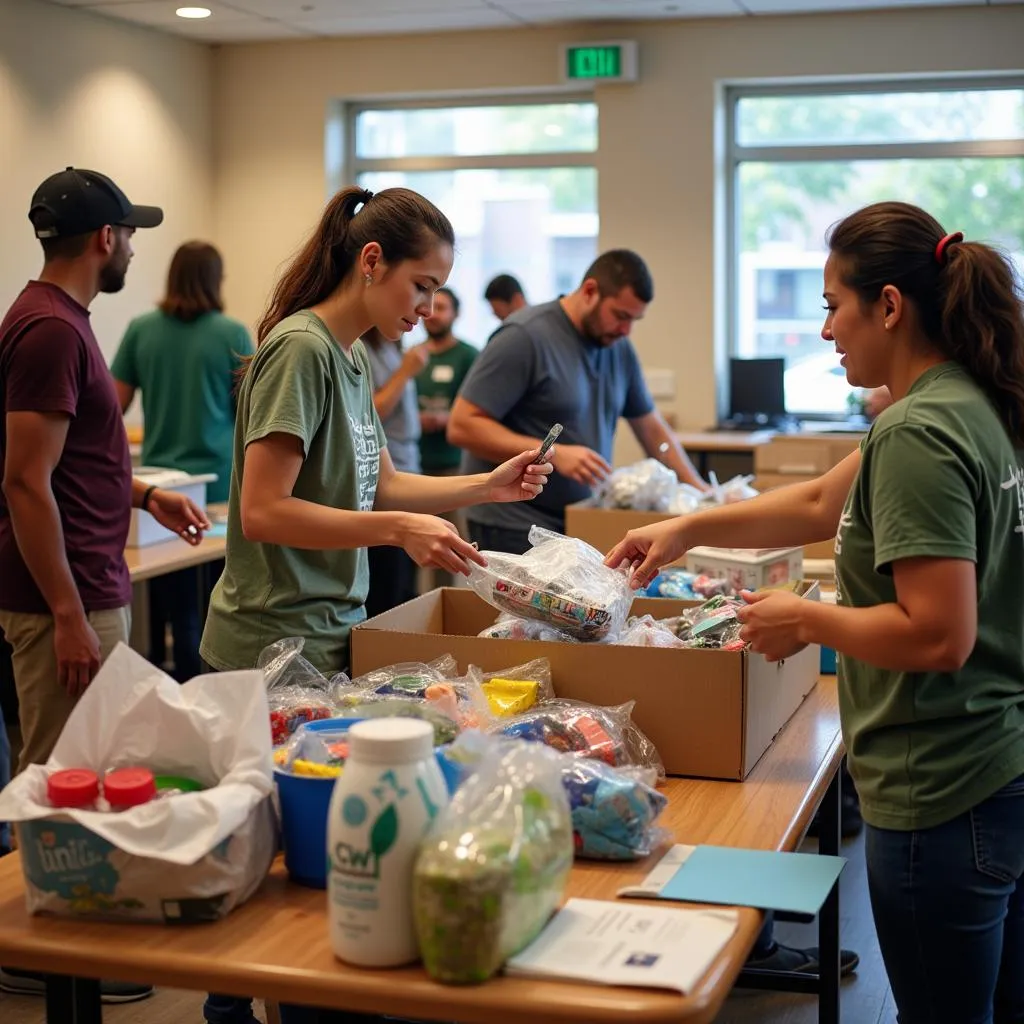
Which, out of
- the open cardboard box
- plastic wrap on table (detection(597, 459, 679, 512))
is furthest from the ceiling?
the open cardboard box

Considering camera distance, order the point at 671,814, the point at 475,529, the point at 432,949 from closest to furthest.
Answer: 1. the point at 432,949
2. the point at 671,814
3. the point at 475,529

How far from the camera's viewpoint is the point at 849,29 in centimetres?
650

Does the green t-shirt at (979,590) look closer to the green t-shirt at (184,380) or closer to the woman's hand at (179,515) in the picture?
the woman's hand at (179,515)

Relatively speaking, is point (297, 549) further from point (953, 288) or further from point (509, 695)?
point (953, 288)

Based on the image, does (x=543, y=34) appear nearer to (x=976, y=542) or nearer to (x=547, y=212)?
(x=547, y=212)

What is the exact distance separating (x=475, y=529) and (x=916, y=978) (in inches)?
92.5

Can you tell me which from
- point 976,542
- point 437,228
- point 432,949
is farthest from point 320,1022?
point 437,228

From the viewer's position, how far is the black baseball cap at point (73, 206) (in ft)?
8.63

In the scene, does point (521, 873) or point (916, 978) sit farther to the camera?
point (916, 978)

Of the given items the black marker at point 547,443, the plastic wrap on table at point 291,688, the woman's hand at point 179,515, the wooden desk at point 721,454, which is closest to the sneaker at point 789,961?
the black marker at point 547,443

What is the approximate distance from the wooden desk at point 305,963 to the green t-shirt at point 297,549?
1.89ft

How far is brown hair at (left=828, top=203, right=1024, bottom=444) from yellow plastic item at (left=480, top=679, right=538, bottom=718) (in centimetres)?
68

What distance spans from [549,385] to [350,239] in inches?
61.1

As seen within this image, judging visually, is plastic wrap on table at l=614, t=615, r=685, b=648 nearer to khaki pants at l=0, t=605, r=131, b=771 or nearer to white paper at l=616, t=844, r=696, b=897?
white paper at l=616, t=844, r=696, b=897
